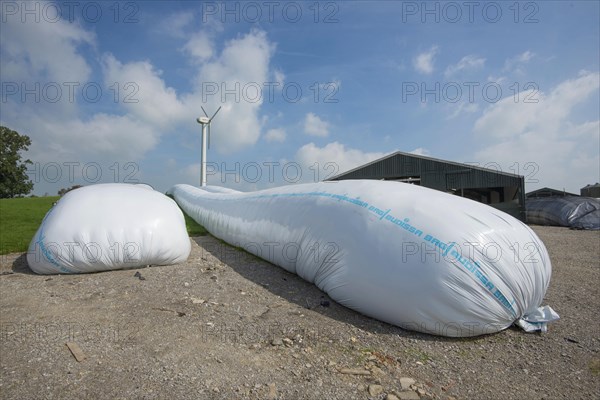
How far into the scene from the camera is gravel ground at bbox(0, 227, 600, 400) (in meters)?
2.60

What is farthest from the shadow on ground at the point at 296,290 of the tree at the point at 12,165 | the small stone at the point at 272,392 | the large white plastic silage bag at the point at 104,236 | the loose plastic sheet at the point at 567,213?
the tree at the point at 12,165

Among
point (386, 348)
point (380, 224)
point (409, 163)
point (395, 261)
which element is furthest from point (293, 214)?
point (409, 163)

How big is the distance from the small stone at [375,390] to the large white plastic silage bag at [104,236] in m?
4.55

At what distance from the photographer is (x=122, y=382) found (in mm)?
2582

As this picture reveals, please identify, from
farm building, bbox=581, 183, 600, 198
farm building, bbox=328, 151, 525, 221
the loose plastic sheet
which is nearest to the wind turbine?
farm building, bbox=328, 151, 525, 221

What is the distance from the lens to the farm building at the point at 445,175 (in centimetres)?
1867

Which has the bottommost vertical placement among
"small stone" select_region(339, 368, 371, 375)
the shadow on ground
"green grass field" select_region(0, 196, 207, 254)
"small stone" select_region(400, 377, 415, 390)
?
"small stone" select_region(400, 377, 415, 390)

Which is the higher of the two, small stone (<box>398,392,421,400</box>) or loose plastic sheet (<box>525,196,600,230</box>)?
loose plastic sheet (<box>525,196,600,230</box>)

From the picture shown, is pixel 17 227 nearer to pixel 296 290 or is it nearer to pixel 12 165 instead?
pixel 296 290

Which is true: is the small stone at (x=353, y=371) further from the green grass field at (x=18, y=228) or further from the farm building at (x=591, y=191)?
the farm building at (x=591, y=191)

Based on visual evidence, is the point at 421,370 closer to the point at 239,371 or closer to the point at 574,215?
the point at 239,371

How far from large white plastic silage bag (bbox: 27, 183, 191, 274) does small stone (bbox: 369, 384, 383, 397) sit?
4.55 m

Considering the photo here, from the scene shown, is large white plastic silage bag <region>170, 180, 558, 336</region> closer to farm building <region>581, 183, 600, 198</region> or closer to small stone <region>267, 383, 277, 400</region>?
small stone <region>267, 383, 277, 400</region>

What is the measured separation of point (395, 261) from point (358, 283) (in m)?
0.56
